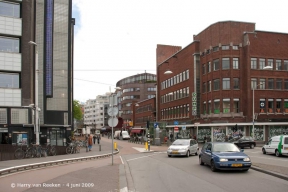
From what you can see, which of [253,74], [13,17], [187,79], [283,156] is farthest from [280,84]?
[13,17]

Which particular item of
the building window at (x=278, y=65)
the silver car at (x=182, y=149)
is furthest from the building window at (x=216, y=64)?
the silver car at (x=182, y=149)

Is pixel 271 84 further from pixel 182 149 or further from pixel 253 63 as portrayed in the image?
pixel 182 149

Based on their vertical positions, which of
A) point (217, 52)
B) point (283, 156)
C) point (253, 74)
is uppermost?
point (217, 52)

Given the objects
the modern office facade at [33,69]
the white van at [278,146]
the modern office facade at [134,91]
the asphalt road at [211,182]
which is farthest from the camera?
the modern office facade at [134,91]

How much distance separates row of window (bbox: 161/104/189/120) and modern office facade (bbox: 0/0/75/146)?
2581 cm

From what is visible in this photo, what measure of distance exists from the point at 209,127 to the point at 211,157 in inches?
1436

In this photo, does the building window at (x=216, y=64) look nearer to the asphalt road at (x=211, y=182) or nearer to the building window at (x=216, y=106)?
the building window at (x=216, y=106)

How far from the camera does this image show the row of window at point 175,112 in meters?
59.1

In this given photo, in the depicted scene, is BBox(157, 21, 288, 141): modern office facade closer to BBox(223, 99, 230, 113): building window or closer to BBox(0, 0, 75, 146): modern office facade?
BBox(223, 99, 230, 113): building window

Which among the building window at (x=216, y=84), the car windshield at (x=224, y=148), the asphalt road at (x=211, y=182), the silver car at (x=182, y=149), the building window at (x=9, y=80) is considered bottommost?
the silver car at (x=182, y=149)

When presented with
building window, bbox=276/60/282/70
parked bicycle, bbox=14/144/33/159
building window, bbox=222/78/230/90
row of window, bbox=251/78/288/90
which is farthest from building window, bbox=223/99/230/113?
parked bicycle, bbox=14/144/33/159

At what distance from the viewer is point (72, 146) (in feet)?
91.0

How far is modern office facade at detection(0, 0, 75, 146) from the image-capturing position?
2984cm

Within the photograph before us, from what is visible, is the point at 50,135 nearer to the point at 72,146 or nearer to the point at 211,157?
the point at 72,146
